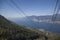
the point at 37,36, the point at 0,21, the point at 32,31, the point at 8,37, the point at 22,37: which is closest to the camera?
the point at 8,37

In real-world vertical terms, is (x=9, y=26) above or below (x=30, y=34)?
above

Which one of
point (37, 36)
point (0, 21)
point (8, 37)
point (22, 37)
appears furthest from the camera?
point (0, 21)

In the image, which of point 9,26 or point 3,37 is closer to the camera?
point 3,37

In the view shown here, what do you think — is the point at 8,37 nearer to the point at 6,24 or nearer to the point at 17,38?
the point at 17,38

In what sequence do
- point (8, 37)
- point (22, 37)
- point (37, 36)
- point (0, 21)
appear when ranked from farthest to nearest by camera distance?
1. point (0, 21)
2. point (37, 36)
3. point (22, 37)
4. point (8, 37)

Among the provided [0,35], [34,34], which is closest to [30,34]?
[34,34]

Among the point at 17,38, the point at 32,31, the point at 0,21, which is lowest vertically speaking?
the point at 17,38

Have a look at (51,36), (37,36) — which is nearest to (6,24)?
(37,36)

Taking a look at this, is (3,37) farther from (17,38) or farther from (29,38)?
(29,38)

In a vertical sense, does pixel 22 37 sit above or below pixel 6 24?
below
